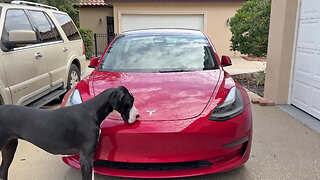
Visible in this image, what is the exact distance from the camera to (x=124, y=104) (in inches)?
95.7

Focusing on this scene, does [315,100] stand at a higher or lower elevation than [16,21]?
lower

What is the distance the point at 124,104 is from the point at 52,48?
136 inches

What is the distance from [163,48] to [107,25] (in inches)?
564

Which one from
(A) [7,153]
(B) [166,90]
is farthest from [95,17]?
(A) [7,153]

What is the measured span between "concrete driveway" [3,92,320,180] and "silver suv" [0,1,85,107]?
890 mm

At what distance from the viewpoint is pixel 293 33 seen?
5414 millimetres

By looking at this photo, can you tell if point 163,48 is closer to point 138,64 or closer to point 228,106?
point 138,64

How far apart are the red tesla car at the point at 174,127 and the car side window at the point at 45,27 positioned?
2.32 meters

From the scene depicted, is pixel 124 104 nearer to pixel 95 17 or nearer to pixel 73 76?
pixel 73 76

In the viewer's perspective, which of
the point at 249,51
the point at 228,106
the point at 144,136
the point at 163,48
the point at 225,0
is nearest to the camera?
the point at 144,136

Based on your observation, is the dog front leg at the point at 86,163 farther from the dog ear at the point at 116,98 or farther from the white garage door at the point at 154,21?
the white garage door at the point at 154,21

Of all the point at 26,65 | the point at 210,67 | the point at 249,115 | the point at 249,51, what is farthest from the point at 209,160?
the point at 249,51

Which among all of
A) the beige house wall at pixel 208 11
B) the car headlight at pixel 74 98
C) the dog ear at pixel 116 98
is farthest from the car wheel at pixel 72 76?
the beige house wall at pixel 208 11

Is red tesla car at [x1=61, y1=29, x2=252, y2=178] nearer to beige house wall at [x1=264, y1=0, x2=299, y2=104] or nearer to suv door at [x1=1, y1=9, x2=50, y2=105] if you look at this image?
suv door at [x1=1, y1=9, x2=50, y2=105]
